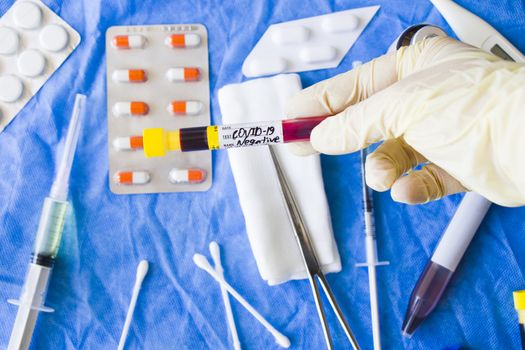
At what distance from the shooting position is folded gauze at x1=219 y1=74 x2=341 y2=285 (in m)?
0.95

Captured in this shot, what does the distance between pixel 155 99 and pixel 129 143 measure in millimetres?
107

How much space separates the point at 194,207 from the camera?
1.00 metres

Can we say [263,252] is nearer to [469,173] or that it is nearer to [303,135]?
[303,135]

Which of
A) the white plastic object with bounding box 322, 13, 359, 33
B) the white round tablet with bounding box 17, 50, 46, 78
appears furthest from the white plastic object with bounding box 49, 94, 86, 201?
the white plastic object with bounding box 322, 13, 359, 33

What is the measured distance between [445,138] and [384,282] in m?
0.43

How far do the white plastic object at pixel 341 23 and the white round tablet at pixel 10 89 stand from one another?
2.13ft

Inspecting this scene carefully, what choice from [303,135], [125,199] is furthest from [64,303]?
[303,135]

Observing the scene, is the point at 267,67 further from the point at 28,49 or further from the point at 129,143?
the point at 28,49

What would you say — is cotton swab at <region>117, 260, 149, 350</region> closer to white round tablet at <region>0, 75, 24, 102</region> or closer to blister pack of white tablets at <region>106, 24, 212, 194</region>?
blister pack of white tablets at <region>106, 24, 212, 194</region>

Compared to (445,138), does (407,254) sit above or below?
below

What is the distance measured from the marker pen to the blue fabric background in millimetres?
24

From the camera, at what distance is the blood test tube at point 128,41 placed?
1003mm

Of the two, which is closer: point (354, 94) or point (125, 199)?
point (354, 94)

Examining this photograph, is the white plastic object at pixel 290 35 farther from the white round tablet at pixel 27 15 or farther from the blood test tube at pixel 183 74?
the white round tablet at pixel 27 15
